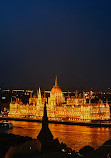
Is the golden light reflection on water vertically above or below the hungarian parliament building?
below

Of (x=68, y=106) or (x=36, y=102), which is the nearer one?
(x=68, y=106)

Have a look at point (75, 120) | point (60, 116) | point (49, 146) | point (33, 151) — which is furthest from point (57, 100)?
point (33, 151)

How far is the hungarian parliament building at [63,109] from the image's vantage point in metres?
23.9

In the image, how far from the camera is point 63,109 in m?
26.1

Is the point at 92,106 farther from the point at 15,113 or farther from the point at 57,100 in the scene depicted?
the point at 15,113

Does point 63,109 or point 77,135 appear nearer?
point 77,135

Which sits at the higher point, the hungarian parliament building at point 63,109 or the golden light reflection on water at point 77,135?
the hungarian parliament building at point 63,109

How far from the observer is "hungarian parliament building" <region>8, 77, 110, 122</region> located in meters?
23.9

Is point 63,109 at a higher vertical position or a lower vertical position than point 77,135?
higher

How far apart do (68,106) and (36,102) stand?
4008 millimetres

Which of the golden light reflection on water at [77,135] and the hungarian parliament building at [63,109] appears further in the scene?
the hungarian parliament building at [63,109]

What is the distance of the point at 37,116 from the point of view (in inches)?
1085

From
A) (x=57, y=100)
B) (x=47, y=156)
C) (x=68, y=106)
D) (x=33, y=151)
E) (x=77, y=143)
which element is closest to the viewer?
(x=47, y=156)

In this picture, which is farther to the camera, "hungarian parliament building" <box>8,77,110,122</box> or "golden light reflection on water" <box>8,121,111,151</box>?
"hungarian parliament building" <box>8,77,110,122</box>
